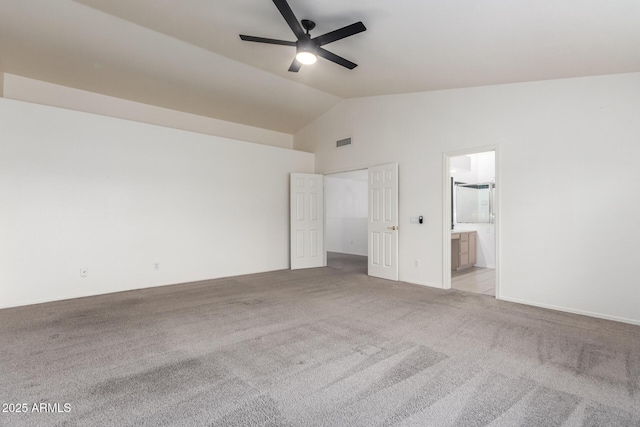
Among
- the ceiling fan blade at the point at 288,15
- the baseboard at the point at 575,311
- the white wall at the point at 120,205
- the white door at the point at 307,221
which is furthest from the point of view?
the white door at the point at 307,221

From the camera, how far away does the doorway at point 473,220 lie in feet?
20.4

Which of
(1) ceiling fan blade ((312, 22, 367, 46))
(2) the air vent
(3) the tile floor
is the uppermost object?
(1) ceiling fan blade ((312, 22, 367, 46))

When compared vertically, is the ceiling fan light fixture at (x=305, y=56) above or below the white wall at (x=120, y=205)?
above

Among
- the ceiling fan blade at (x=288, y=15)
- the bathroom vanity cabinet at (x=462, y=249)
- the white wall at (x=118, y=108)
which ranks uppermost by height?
the white wall at (x=118, y=108)

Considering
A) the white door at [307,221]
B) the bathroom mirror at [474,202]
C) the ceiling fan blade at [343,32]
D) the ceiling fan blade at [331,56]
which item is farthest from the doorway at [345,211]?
the ceiling fan blade at [343,32]

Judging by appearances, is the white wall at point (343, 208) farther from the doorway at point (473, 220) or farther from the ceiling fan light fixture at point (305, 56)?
the ceiling fan light fixture at point (305, 56)

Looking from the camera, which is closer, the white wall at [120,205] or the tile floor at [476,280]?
the white wall at [120,205]

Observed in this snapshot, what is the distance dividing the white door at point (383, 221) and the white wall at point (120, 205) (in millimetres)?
2048

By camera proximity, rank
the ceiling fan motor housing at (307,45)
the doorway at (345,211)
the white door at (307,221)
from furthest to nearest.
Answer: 1. the doorway at (345,211)
2. the white door at (307,221)
3. the ceiling fan motor housing at (307,45)

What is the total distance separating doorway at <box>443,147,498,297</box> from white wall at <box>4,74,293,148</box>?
176 inches

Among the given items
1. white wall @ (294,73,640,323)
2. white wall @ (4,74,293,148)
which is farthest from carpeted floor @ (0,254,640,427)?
white wall @ (4,74,293,148)

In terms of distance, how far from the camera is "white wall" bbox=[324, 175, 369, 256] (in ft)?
31.9

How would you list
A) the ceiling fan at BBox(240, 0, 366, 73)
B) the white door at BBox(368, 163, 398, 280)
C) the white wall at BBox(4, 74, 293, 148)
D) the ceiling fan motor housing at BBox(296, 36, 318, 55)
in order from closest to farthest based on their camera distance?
the ceiling fan at BBox(240, 0, 366, 73)
the ceiling fan motor housing at BBox(296, 36, 318, 55)
the white wall at BBox(4, 74, 293, 148)
the white door at BBox(368, 163, 398, 280)

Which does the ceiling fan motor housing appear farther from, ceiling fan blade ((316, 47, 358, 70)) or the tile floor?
the tile floor
